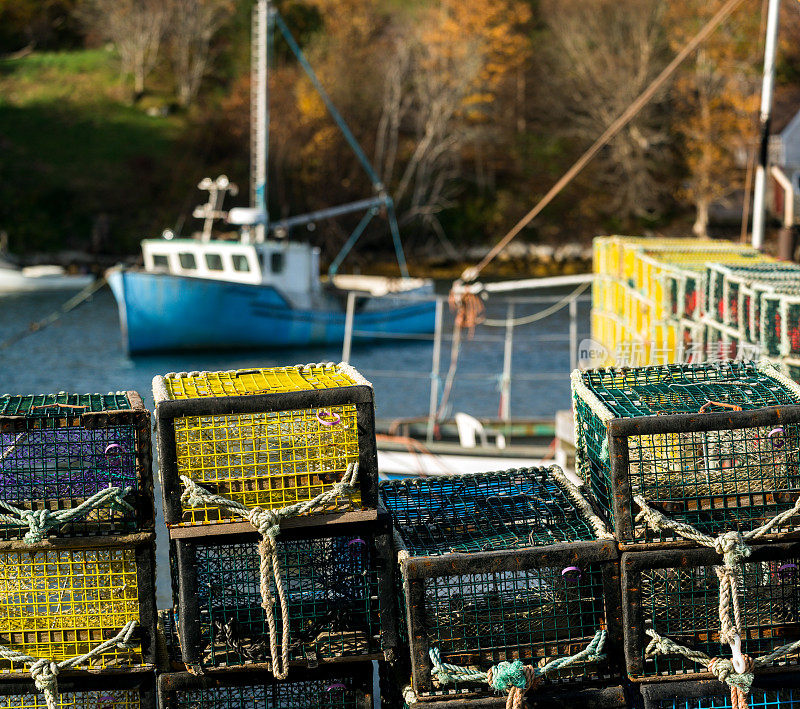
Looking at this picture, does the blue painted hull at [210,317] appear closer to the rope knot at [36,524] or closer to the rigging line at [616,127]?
the rigging line at [616,127]

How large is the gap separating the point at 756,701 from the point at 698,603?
41 centimetres

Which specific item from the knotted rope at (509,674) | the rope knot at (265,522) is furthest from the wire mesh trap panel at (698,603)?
the rope knot at (265,522)

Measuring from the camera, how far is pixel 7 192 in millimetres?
43812

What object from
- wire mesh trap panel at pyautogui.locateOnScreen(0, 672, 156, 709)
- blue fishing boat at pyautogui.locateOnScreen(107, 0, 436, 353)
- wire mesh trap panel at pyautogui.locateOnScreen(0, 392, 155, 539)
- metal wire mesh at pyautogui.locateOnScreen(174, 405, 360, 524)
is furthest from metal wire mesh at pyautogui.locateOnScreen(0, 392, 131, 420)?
blue fishing boat at pyautogui.locateOnScreen(107, 0, 436, 353)

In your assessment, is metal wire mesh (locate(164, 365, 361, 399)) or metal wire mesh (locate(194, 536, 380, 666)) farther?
metal wire mesh (locate(164, 365, 361, 399))

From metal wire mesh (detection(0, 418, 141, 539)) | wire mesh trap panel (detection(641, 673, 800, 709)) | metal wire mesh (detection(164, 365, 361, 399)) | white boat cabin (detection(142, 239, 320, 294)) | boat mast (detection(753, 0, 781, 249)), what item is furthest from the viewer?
white boat cabin (detection(142, 239, 320, 294))

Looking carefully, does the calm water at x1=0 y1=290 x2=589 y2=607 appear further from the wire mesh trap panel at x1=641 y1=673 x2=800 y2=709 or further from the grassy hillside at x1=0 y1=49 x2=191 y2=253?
the wire mesh trap panel at x1=641 y1=673 x2=800 y2=709

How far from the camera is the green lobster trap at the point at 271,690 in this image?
373 centimetres

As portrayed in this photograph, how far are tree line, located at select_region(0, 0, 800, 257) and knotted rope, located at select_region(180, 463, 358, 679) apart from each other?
39613mm

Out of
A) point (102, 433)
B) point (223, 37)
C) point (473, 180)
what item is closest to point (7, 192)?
point (223, 37)

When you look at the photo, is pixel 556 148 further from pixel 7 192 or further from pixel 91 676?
pixel 91 676

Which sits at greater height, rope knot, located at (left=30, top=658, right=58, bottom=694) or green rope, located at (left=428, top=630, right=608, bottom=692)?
green rope, located at (left=428, top=630, right=608, bottom=692)

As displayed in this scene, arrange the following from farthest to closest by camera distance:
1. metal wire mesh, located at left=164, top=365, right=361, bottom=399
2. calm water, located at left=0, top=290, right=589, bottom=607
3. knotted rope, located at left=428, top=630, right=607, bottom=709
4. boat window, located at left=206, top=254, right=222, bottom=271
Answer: boat window, located at left=206, top=254, right=222, bottom=271 < calm water, located at left=0, top=290, right=589, bottom=607 < metal wire mesh, located at left=164, top=365, right=361, bottom=399 < knotted rope, located at left=428, top=630, right=607, bottom=709

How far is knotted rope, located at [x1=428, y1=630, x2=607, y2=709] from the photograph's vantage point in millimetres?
3547
